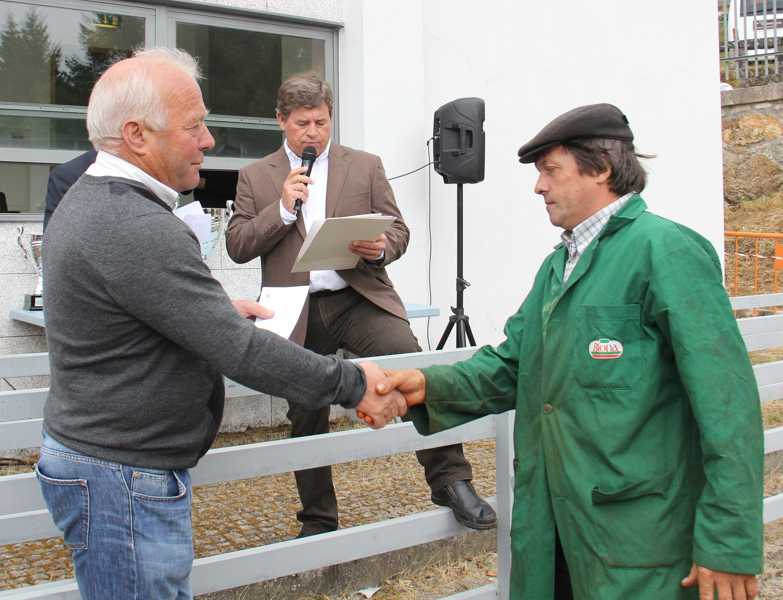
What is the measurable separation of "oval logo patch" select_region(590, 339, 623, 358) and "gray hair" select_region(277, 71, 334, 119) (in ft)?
6.13

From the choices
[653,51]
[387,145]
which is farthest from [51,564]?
[653,51]

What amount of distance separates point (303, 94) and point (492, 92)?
11.7ft


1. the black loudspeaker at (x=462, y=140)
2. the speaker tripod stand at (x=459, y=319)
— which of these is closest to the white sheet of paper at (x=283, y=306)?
the speaker tripod stand at (x=459, y=319)

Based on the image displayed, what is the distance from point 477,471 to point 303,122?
2496 millimetres

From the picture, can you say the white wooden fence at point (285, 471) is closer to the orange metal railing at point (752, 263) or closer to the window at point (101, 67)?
the window at point (101, 67)

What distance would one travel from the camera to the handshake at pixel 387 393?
1892 millimetres

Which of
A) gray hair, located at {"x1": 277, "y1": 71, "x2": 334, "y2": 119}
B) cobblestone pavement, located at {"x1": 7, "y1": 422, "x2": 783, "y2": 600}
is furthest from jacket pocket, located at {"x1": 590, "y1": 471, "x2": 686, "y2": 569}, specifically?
gray hair, located at {"x1": 277, "y1": 71, "x2": 334, "y2": 119}

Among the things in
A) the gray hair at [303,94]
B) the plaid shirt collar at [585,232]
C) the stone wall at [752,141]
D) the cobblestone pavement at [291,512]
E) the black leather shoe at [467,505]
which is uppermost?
the stone wall at [752,141]

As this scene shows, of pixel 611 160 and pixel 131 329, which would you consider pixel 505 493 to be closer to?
pixel 611 160

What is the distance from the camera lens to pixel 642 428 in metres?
1.60

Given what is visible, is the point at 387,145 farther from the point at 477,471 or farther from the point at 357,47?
the point at 477,471

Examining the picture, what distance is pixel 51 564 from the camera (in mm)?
3217

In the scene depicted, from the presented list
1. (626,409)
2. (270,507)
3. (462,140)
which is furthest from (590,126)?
(462,140)

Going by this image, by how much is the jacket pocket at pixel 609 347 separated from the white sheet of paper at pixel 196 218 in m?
1.38
